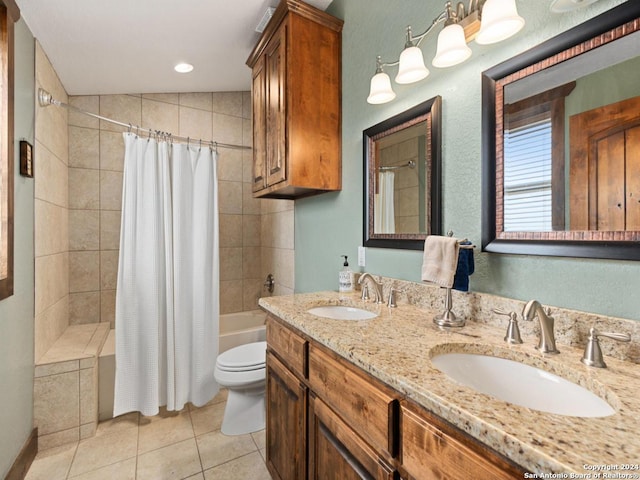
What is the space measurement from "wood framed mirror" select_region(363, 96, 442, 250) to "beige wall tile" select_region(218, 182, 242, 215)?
73.0 inches

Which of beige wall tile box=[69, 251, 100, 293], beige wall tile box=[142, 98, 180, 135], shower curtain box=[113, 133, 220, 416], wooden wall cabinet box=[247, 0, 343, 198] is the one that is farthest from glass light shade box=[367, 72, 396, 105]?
beige wall tile box=[69, 251, 100, 293]

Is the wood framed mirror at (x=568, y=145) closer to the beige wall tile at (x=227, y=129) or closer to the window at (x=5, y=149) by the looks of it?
the window at (x=5, y=149)

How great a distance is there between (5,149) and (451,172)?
2.01 m

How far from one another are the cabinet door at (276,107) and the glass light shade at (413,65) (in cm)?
74

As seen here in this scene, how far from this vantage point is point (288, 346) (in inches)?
51.8

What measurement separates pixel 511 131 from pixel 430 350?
0.76 m

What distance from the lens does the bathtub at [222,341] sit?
2162mm

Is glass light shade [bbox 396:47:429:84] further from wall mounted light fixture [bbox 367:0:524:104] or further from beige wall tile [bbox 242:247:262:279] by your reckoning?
beige wall tile [bbox 242:247:262:279]

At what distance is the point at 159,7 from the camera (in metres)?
1.70

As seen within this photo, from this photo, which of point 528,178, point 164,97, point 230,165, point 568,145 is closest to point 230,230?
point 230,165

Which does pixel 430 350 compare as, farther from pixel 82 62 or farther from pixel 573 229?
pixel 82 62

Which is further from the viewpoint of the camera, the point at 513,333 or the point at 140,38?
the point at 140,38

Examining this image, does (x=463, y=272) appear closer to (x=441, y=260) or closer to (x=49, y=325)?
(x=441, y=260)

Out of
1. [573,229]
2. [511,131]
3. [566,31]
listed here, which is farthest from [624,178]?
[566,31]
